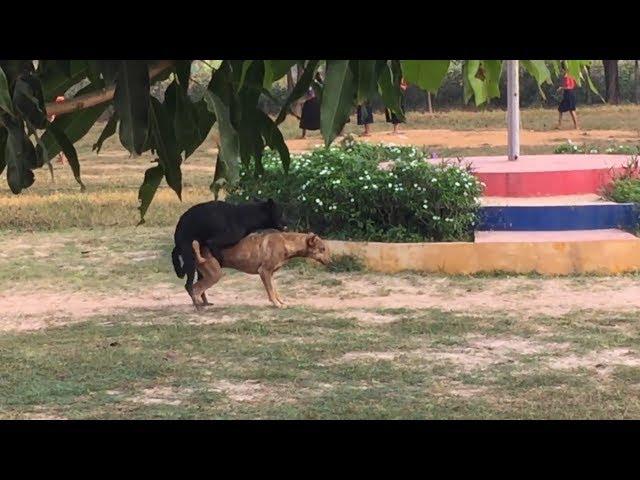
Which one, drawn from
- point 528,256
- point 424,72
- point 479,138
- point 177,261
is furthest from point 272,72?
point 479,138

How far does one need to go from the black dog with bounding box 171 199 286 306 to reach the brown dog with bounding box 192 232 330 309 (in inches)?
1.7

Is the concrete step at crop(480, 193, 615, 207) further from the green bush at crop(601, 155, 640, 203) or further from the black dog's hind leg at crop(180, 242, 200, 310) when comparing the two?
the black dog's hind leg at crop(180, 242, 200, 310)

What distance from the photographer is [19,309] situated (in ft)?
26.5

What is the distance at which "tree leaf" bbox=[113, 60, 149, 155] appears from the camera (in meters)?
1.79

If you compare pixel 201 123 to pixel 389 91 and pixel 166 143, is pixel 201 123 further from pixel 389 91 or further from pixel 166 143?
pixel 389 91

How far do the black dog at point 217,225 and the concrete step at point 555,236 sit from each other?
1.93 m

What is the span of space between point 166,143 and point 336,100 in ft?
1.53

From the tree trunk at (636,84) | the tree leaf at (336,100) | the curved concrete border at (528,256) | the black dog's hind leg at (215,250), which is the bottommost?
the curved concrete border at (528,256)

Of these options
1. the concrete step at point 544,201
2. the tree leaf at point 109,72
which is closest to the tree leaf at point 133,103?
the tree leaf at point 109,72

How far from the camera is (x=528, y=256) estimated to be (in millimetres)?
8805

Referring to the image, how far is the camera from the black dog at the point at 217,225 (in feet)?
25.2

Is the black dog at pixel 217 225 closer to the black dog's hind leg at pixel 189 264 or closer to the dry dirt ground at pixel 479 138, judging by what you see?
the black dog's hind leg at pixel 189 264

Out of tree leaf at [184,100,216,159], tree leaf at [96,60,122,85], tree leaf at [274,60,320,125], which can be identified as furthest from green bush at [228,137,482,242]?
tree leaf at [96,60,122,85]

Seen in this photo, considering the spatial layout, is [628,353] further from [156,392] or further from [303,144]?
[303,144]
